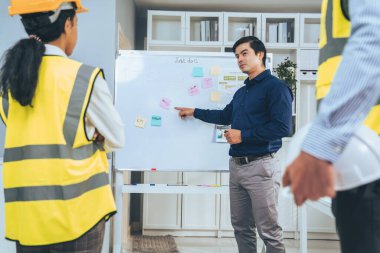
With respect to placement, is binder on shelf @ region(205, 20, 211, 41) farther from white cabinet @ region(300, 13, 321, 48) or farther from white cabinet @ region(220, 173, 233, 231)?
white cabinet @ region(220, 173, 233, 231)

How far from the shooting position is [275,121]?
2260mm

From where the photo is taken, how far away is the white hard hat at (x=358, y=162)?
687 mm

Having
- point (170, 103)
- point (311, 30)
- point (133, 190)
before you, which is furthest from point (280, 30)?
point (133, 190)

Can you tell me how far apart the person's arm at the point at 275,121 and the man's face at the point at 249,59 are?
0.69ft

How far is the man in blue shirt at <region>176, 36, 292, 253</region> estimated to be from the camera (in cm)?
226

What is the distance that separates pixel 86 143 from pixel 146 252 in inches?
97.9

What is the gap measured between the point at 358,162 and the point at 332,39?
32 cm

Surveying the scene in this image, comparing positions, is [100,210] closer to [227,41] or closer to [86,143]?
[86,143]

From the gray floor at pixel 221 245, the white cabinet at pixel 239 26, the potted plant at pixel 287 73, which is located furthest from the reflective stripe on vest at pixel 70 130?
the white cabinet at pixel 239 26

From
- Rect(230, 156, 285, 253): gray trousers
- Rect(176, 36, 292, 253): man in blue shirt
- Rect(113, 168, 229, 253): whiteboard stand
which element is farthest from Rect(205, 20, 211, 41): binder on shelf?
Rect(230, 156, 285, 253): gray trousers

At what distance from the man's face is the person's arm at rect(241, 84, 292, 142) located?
21 cm

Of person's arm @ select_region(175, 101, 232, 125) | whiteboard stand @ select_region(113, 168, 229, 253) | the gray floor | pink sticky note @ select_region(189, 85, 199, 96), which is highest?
pink sticky note @ select_region(189, 85, 199, 96)

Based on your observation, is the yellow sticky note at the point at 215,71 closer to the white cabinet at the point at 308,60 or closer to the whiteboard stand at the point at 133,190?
the whiteboard stand at the point at 133,190

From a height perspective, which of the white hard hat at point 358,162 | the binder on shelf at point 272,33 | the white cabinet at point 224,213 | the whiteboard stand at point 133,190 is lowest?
the white cabinet at point 224,213
